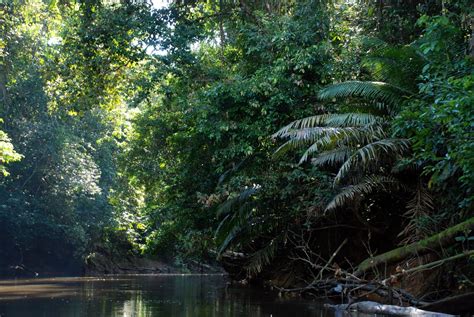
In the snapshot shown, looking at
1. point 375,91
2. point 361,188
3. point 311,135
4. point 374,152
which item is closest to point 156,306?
point 311,135

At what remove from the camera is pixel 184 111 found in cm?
1617

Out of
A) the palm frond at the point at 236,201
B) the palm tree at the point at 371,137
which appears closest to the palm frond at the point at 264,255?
the palm frond at the point at 236,201

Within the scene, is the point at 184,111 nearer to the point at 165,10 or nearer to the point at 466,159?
the point at 165,10

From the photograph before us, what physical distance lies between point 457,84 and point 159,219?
12.5m

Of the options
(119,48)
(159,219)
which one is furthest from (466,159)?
(159,219)

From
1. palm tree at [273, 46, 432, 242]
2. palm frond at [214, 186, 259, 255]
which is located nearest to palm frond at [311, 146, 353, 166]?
palm tree at [273, 46, 432, 242]

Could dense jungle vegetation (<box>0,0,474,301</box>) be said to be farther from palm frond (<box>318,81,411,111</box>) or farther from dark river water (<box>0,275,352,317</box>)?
dark river water (<box>0,275,352,317</box>)

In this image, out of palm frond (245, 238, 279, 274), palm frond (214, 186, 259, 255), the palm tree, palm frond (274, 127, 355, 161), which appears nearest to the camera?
the palm tree

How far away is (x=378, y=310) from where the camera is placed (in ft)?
30.5

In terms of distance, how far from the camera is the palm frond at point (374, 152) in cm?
1091

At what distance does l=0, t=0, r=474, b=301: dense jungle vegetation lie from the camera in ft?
33.1

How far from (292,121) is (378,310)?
235 inches

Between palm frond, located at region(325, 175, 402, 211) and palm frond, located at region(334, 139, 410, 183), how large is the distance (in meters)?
0.29

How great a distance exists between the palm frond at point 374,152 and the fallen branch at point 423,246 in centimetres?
163
